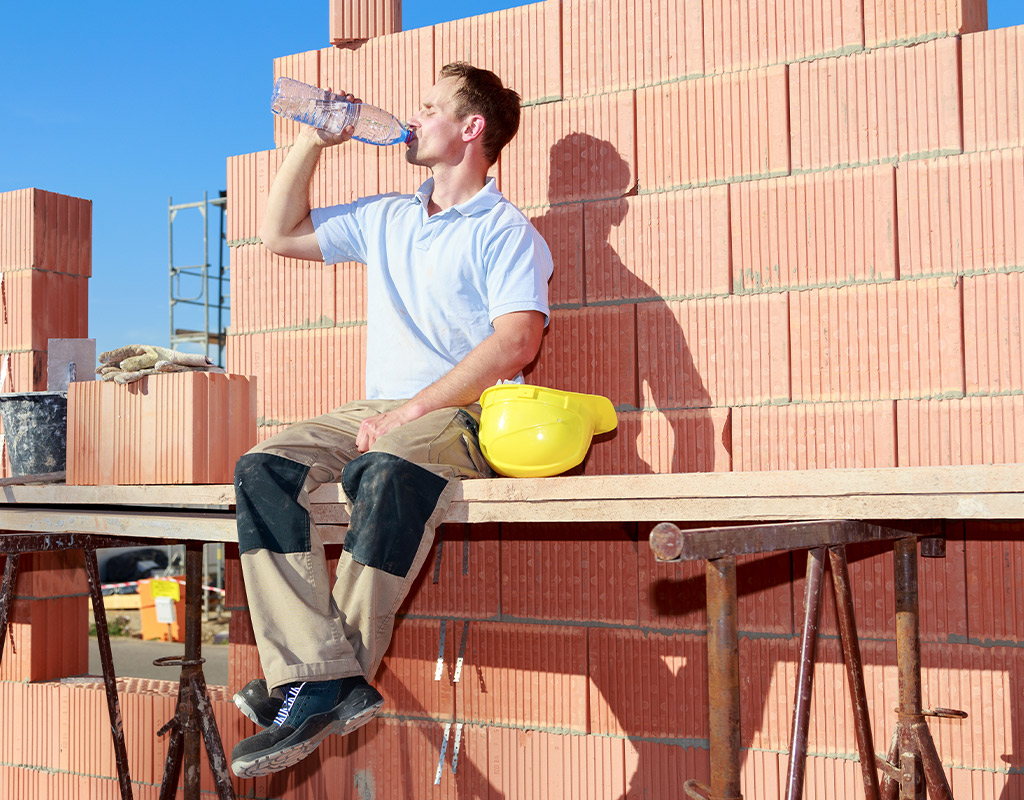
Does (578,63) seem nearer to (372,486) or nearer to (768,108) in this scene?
(768,108)

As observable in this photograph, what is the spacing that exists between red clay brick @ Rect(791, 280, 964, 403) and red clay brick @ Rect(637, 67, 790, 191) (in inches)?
19.2

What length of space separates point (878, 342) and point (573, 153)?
1.24 meters

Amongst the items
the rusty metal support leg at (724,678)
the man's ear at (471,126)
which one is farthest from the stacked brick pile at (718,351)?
the rusty metal support leg at (724,678)

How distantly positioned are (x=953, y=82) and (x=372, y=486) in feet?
6.96

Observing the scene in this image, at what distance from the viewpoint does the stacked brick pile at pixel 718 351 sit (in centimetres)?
295

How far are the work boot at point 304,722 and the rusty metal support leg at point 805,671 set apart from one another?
0.95 metres

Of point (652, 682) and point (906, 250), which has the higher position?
point (906, 250)

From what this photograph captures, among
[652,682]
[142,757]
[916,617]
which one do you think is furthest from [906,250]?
[142,757]

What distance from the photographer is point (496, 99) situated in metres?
3.32

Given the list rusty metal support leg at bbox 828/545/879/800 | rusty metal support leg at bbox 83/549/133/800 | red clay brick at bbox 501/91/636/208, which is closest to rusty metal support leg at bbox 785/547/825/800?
rusty metal support leg at bbox 828/545/879/800

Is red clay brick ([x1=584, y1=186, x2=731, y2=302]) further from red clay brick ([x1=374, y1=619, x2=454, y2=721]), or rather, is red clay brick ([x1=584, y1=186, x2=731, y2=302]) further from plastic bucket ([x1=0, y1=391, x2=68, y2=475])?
plastic bucket ([x1=0, y1=391, x2=68, y2=475])

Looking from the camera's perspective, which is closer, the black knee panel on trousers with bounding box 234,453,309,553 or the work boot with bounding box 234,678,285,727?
the work boot with bounding box 234,678,285,727

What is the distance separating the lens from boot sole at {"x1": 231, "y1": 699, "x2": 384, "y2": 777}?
7.37ft

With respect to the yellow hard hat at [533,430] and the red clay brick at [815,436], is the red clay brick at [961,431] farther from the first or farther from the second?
the yellow hard hat at [533,430]
